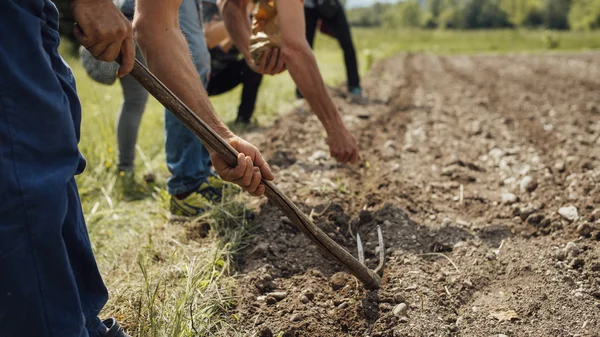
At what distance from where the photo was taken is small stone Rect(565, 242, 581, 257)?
2.21 meters

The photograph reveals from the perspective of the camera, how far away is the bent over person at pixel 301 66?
7.97 ft

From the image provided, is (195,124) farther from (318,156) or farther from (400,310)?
(318,156)

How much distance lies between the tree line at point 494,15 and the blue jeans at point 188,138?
50.0 metres

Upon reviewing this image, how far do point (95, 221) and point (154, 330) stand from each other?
151 centimetres

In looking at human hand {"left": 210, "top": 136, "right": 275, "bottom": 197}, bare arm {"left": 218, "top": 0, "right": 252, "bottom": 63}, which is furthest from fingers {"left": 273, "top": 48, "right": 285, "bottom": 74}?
human hand {"left": 210, "top": 136, "right": 275, "bottom": 197}

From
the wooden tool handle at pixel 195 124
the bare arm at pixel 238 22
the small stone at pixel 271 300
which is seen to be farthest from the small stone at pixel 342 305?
the bare arm at pixel 238 22

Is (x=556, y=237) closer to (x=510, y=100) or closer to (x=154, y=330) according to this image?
(x=154, y=330)

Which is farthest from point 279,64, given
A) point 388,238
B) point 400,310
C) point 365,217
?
point 400,310

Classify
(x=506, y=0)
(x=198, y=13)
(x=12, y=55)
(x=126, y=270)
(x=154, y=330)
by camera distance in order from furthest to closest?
1. (x=506, y=0)
2. (x=198, y=13)
3. (x=126, y=270)
4. (x=154, y=330)
5. (x=12, y=55)

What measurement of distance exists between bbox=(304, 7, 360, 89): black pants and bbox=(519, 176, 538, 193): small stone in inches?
125

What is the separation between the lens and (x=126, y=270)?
2.32 m

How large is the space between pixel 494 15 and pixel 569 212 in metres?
80.2

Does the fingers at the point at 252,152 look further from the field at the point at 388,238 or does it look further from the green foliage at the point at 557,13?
the green foliage at the point at 557,13

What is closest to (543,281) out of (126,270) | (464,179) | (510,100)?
(464,179)
